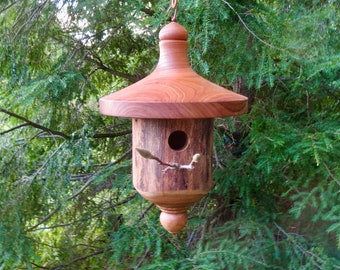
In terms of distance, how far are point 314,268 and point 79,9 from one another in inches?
70.8

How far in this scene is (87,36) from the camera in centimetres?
244

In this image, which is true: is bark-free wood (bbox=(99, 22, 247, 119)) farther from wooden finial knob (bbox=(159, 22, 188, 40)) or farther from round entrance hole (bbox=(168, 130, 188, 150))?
round entrance hole (bbox=(168, 130, 188, 150))

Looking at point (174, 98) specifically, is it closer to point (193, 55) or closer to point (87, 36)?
point (193, 55)

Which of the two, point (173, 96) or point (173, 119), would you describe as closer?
point (173, 96)

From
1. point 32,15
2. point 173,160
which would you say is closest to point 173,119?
point 173,160

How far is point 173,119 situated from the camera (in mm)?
1178

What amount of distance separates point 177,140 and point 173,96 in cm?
29

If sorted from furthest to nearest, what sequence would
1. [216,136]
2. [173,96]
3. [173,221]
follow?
[216,136] < [173,221] < [173,96]

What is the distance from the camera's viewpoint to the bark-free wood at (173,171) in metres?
1.23

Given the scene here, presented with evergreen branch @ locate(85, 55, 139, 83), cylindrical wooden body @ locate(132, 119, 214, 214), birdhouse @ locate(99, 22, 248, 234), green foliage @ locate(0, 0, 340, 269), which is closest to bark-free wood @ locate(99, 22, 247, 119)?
birdhouse @ locate(99, 22, 248, 234)

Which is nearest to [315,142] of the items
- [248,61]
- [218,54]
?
[248,61]

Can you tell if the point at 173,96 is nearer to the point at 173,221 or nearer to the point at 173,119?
the point at 173,119

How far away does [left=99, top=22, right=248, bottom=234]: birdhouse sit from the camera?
104 centimetres

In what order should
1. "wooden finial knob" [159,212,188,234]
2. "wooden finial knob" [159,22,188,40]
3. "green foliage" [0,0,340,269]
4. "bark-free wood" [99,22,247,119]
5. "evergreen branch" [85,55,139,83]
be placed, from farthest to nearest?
1. "evergreen branch" [85,55,139,83]
2. "green foliage" [0,0,340,269]
3. "wooden finial knob" [159,212,188,234]
4. "wooden finial knob" [159,22,188,40]
5. "bark-free wood" [99,22,247,119]
